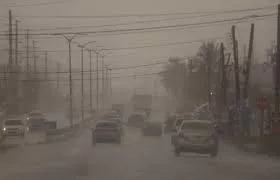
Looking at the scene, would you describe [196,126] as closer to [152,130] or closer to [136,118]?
[152,130]

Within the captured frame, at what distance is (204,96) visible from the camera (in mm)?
126750

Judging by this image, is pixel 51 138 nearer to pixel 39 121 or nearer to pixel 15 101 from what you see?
pixel 39 121

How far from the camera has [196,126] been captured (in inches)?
1469

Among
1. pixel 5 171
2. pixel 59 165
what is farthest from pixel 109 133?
pixel 5 171

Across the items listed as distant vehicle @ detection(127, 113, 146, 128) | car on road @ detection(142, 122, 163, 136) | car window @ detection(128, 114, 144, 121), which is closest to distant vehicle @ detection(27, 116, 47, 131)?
car on road @ detection(142, 122, 163, 136)

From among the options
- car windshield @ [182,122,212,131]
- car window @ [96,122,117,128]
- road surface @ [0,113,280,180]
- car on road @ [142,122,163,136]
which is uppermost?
car windshield @ [182,122,212,131]

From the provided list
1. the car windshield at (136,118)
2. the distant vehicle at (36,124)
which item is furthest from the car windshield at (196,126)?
the car windshield at (136,118)

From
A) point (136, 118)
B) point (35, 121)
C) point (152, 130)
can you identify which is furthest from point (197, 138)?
point (136, 118)

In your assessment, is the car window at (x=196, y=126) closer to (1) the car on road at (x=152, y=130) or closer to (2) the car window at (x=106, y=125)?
(2) the car window at (x=106, y=125)

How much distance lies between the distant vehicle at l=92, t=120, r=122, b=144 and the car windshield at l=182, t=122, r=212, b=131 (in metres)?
14.3

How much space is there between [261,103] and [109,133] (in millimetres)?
12040

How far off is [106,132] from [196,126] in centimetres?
1546

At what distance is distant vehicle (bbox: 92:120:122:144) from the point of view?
2020 inches

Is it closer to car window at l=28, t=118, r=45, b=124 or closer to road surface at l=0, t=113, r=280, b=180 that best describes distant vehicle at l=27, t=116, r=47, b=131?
car window at l=28, t=118, r=45, b=124
